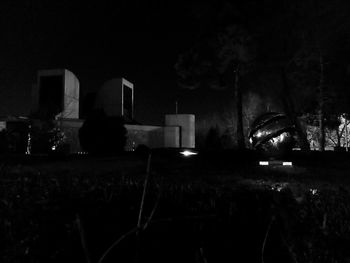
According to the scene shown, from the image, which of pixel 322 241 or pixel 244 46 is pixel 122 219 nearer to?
pixel 322 241

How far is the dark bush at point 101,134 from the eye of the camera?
22.5 m

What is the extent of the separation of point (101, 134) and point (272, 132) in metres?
11.0

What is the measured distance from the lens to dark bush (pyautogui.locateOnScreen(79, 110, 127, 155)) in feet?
73.9

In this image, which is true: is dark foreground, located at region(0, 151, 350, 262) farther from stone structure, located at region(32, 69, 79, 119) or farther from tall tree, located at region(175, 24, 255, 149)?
stone structure, located at region(32, 69, 79, 119)

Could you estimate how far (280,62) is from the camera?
23672mm

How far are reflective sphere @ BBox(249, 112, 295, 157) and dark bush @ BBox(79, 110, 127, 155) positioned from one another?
904 cm

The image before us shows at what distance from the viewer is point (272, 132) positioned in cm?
2336

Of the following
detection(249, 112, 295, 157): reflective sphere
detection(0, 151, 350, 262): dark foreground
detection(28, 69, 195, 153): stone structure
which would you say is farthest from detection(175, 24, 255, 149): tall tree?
detection(0, 151, 350, 262): dark foreground

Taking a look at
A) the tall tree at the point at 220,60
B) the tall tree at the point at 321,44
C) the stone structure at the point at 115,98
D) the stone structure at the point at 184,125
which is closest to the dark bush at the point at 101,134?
the tall tree at the point at 220,60

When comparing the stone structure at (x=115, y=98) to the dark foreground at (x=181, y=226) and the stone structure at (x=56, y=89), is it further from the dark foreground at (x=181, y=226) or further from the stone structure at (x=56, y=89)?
the dark foreground at (x=181, y=226)

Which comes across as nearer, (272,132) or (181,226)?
(181,226)

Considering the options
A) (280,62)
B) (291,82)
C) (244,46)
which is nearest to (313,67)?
(291,82)

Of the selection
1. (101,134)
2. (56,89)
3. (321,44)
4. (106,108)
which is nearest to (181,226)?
(101,134)

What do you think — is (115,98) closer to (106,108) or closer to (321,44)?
(106,108)
